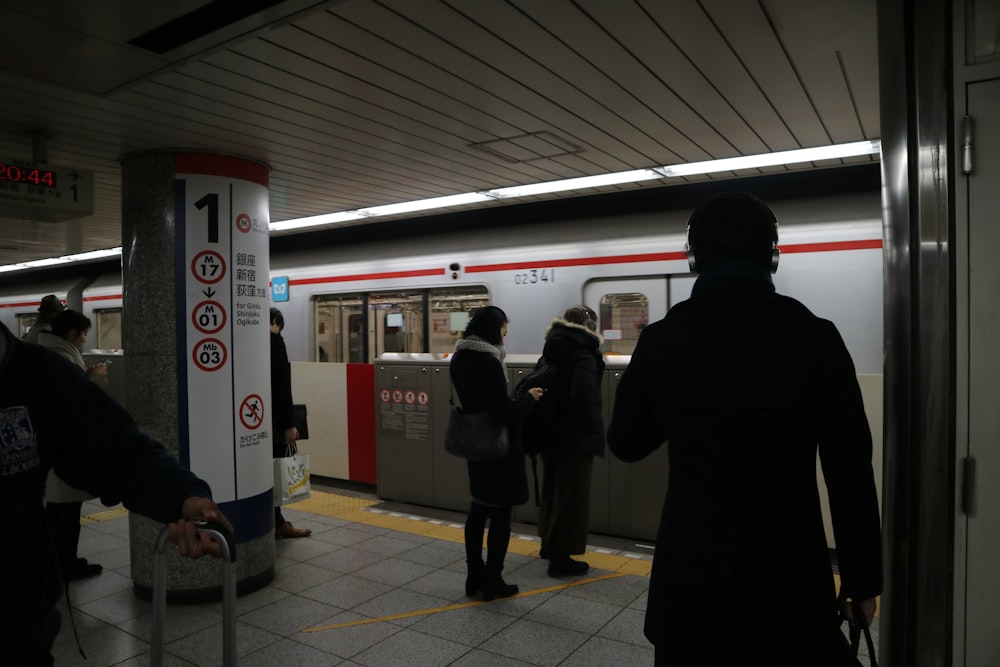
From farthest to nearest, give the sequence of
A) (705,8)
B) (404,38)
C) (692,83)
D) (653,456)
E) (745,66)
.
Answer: (653,456), (692,83), (745,66), (404,38), (705,8)

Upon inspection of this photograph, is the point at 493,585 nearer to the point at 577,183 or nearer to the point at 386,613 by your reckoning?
the point at 386,613

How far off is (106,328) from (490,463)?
9632 millimetres

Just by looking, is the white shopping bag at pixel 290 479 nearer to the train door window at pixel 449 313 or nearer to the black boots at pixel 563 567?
the train door window at pixel 449 313

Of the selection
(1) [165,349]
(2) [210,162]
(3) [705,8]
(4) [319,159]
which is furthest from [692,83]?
(1) [165,349]

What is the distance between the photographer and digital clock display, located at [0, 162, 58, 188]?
3.77 m

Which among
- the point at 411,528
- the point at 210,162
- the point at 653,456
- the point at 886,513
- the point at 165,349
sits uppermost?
the point at 210,162

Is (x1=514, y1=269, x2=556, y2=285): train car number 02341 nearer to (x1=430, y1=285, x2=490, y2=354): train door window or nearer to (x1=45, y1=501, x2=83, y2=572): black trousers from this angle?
(x1=430, y1=285, x2=490, y2=354): train door window

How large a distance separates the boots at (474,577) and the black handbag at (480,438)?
2.26 ft

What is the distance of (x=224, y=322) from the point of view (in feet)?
14.1

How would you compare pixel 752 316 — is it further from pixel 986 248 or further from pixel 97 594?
pixel 97 594

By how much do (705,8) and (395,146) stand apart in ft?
7.34

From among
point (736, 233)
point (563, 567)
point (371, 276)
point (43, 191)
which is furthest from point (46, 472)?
point (371, 276)

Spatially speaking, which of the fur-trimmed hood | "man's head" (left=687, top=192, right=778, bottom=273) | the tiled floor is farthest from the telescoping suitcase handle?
the fur-trimmed hood

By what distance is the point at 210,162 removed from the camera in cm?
427
